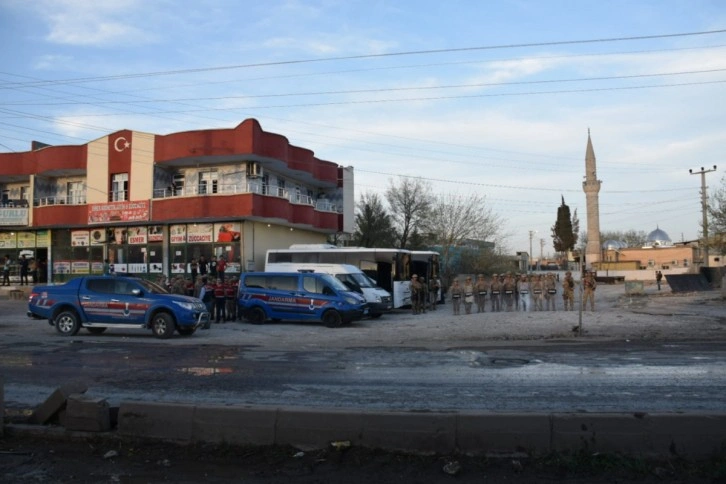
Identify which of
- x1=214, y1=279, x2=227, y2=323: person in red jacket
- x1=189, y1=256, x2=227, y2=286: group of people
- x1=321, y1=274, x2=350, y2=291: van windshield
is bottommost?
x1=214, y1=279, x2=227, y2=323: person in red jacket

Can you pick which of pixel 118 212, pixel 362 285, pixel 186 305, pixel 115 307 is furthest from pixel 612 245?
pixel 115 307

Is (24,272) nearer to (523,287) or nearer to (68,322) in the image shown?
(68,322)

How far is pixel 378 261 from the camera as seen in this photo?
28.9 m

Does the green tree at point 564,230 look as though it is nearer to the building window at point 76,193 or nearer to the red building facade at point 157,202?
the red building facade at point 157,202

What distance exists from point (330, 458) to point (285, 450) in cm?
51

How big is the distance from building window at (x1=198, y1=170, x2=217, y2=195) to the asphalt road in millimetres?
17918

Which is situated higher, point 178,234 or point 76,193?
point 76,193

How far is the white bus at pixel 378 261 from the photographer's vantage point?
2875cm

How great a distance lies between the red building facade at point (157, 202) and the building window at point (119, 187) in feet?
0.18

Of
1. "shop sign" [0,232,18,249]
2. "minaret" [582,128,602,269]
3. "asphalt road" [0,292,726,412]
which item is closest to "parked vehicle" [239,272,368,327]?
"asphalt road" [0,292,726,412]

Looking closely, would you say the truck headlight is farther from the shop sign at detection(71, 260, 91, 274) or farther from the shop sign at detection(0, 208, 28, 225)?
the shop sign at detection(0, 208, 28, 225)

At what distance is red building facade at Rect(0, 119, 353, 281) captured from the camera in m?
32.8

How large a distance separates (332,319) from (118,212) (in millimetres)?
18093

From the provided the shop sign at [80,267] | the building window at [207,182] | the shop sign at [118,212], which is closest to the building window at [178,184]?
the building window at [207,182]
